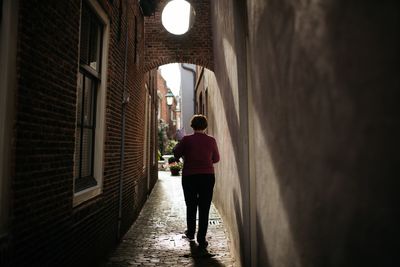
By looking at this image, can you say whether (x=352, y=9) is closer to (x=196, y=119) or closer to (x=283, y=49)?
(x=283, y=49)

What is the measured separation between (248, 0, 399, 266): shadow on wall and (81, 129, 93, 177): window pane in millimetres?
2555

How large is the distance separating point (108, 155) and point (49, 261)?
1927 millimetres

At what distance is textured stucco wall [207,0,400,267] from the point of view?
3.08ft

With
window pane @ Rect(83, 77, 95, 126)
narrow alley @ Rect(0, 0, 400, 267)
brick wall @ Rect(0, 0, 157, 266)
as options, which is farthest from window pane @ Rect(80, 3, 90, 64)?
brick wall @ Rect(0, 0, 157, 266)

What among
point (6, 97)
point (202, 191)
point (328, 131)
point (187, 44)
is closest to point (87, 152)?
point (202, 191)

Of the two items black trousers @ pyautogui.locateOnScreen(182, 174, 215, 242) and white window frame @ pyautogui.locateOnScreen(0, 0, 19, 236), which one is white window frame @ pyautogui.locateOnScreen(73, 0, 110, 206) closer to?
black trousers @ pyautogui.locateOnScreen(182, 174, 215, 242)

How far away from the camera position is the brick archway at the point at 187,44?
298 inches

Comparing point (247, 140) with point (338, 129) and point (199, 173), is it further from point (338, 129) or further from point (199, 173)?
point (338, 129)

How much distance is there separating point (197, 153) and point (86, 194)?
1.55 metres

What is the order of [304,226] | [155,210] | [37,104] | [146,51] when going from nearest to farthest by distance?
1. [304,226]
2. [37,104]
3. [155,210]
4. [146,51]

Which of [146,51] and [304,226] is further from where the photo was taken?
[146,51]

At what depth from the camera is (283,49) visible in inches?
73.4

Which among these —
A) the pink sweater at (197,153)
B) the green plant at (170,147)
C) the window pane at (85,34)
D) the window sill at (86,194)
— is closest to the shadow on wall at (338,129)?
the window sill at (86,194)

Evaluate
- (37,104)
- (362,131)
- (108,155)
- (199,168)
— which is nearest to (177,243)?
(199,168)
